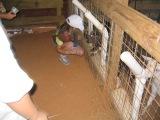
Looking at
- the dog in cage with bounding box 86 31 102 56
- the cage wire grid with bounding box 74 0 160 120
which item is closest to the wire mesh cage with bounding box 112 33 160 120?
the cage wire grid with bounding box 74 0 160 120

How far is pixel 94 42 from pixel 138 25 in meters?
1.10

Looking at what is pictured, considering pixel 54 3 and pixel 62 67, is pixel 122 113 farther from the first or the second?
pixel 54 3

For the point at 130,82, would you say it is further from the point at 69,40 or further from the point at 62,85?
the point at 69,40

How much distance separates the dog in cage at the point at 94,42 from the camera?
6.95 ft

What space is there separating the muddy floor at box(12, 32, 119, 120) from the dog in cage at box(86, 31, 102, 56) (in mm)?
224

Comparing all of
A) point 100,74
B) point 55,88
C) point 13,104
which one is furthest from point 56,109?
point 13,104

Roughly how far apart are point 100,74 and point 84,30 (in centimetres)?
63

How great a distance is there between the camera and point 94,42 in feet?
7.12

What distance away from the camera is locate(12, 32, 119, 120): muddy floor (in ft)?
5.72

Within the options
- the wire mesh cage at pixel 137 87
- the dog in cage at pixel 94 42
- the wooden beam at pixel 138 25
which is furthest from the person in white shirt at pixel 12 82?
the dog in cage at pixel 94 42

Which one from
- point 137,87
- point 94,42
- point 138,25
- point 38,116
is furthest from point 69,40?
point 38,116

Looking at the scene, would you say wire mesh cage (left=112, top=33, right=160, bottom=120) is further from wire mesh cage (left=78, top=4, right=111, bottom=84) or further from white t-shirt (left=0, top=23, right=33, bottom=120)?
white t-shirt (left=0, top=23, right=33, bottom=120)

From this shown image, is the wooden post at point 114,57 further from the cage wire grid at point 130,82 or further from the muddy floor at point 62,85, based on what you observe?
the muddy floor at point 62,85

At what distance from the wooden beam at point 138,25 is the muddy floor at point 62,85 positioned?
2.37 feet
